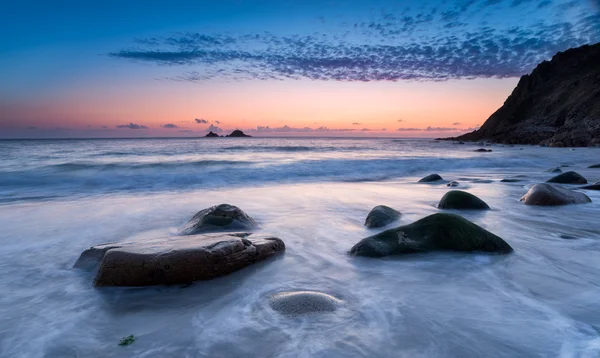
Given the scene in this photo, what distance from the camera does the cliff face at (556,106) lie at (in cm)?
3508

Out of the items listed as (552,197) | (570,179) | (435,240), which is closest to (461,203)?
(552,197)

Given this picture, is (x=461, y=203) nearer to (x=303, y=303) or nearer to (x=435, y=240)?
(x=435, y=240)

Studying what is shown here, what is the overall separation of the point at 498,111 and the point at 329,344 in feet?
251

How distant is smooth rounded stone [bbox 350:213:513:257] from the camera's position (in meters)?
3.54

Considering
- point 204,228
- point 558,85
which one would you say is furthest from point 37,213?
point 558,85

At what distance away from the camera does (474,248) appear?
353cm

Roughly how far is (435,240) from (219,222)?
8.79 ft

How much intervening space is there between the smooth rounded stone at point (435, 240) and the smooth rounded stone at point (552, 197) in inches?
117

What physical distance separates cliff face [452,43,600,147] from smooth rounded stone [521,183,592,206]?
3175 centimetres

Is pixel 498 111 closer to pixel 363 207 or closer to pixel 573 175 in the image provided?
pixel 573 175

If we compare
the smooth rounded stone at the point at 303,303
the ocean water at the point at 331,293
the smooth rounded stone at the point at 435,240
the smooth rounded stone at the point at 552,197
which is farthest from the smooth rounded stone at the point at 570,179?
the smooth rounded stone at the point at 303,303

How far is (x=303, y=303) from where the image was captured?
2.46 metres

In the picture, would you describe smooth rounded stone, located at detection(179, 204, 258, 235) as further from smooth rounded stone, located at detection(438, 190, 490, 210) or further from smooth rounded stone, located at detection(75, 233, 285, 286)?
smooth rounded stone, located at detection(438, 190, 490, 210)

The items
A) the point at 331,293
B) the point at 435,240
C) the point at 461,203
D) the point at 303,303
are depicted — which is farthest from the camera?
the point at 461,203
